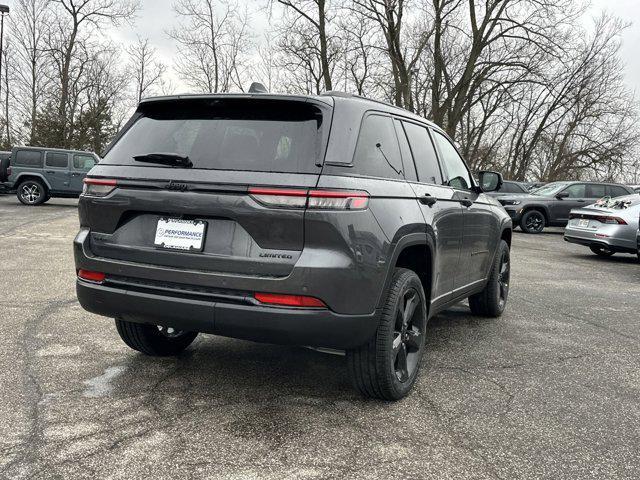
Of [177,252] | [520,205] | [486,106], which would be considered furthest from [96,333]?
[486,106]

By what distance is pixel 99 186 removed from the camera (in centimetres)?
319

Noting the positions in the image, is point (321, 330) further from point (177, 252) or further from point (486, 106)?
point (486, 106)

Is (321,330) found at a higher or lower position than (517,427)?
higher

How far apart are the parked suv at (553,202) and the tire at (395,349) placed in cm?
1558

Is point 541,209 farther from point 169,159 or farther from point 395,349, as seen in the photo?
point 169,159

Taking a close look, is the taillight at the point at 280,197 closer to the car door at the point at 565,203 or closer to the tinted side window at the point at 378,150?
the tinted side window at the point at 378,150

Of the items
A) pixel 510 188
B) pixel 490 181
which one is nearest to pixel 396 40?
pixel 510 188

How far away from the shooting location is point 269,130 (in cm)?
298

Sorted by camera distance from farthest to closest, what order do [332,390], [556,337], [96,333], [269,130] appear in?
1. [556,337]
2. [96,333]
3. [332,390]
4. [269,130]

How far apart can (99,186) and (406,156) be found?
183 centimetres

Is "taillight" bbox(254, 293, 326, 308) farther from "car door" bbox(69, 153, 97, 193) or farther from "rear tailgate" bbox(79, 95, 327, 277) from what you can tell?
"car door" bbox(69, 153, 97, 193)

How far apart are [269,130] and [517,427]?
200 centimetres

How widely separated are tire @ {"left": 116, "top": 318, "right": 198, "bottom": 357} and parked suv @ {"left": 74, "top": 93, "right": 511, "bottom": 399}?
2.11 ft

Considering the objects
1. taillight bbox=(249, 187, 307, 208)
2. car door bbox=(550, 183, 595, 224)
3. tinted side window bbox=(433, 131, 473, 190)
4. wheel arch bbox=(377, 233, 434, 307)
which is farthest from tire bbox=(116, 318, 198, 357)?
car door bbox=(550, 183, 595, 224)
